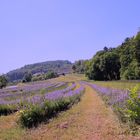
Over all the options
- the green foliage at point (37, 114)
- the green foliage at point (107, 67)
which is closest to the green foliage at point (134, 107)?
the green foliage at point (37, 114)

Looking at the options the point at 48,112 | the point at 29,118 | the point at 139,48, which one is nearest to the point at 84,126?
the point at 29,118

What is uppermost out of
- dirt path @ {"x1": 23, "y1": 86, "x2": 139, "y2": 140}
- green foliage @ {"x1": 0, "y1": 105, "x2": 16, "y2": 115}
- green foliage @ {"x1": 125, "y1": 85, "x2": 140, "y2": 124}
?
green foliage @ {"x1": 125, "y1": 85, "x2": 140, "y2": 124}

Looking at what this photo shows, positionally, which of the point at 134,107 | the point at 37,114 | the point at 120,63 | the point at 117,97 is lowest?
the point at 37,114

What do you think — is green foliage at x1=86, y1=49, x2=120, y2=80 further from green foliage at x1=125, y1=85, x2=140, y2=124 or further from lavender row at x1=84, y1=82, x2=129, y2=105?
green foliage at x1=125, y1=85, x2=140, y2=124

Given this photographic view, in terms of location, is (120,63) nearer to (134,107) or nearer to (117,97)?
(117,97)

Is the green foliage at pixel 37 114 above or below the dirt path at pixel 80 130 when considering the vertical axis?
above

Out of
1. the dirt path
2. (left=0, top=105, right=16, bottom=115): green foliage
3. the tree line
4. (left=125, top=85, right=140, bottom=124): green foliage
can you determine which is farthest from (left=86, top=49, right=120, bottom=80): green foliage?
(left=125, top=85, right=140, bottom=124): green foliage

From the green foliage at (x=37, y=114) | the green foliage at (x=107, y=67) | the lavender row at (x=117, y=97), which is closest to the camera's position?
the lavender row at (x=117, y=97)

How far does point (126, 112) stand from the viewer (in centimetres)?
1078

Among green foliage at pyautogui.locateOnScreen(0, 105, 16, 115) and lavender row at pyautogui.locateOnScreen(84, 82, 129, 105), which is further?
green foliage at pyautogui.locateOnScreen(0, 105, 16, 115)

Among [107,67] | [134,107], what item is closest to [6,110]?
[134,107]

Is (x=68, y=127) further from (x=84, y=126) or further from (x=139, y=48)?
(x=139, y=48)

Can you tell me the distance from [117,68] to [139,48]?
2405cm

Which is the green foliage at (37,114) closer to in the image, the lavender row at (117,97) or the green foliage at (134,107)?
the lavender row at (117,97)
